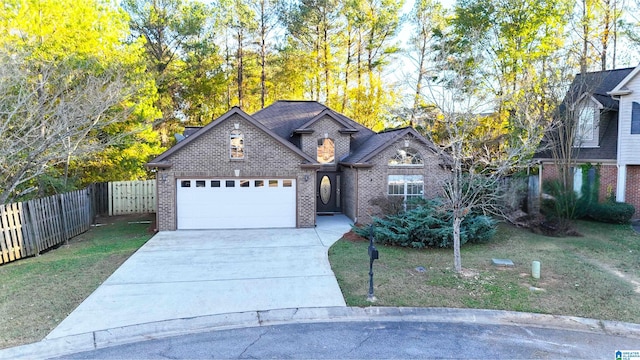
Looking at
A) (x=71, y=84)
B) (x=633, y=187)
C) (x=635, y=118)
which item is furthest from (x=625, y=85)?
(x=71, y=84)

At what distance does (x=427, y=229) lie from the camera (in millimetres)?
11492

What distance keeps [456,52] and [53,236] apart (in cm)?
2073

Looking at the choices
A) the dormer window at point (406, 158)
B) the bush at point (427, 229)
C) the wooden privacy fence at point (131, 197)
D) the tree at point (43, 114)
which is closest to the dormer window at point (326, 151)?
the dormer window at point (406, 158)

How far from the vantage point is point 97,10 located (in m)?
19.1

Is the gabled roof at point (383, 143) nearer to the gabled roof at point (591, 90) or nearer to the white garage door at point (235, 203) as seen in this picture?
the white garage door at point (235, 203)

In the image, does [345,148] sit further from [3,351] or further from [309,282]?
[3,351]

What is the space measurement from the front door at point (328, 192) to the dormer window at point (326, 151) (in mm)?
575

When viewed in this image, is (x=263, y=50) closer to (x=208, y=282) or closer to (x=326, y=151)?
(x=326, y=151)

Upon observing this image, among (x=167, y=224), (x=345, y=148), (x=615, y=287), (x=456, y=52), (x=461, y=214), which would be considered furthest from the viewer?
(x=456, y=52)

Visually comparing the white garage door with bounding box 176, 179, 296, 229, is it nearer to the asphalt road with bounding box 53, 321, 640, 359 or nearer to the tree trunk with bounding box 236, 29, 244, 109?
the asphalt road with bounding box 53, 321, 640, 359

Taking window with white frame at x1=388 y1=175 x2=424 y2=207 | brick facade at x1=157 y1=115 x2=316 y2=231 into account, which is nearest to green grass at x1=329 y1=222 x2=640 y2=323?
brick facade at x1=157 y1=115 x2=316 y2=231

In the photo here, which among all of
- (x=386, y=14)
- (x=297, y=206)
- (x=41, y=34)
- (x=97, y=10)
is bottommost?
(x=297, y=206)

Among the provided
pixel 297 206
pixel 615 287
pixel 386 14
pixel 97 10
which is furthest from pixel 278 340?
pixel 386 14

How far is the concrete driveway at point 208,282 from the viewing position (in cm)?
694
